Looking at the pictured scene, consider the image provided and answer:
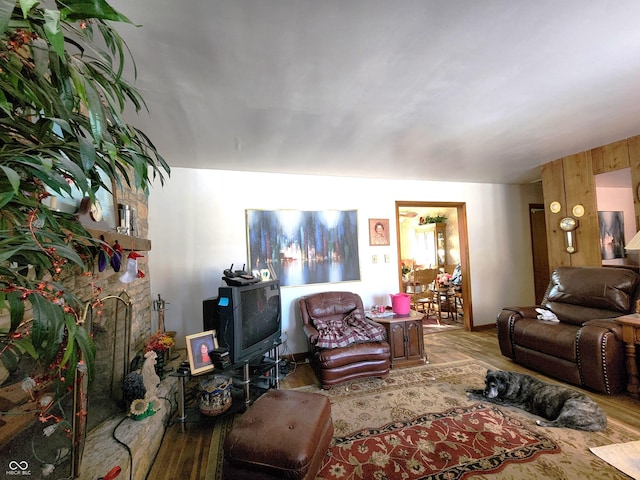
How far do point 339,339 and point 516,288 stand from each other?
3.91m

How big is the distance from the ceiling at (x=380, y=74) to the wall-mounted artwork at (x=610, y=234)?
0.96m

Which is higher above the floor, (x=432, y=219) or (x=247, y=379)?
(x=432, y=219)

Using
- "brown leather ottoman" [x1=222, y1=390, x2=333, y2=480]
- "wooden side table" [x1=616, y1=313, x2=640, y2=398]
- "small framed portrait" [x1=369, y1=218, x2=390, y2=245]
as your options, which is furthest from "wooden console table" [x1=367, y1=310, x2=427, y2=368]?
"wooden side table" [x1=616, y1=313, x2=640, y2=398]

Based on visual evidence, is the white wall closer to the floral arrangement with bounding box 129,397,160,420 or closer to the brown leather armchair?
the brown leather armchair

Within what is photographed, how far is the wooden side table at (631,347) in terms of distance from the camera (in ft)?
7.32

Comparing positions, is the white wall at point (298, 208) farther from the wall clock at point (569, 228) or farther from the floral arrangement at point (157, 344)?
the wall clock at point (569, 228)

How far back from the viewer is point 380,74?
5.38ft

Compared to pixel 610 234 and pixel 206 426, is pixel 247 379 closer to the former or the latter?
pixel 206 426

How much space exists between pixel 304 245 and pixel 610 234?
3944 millimetres

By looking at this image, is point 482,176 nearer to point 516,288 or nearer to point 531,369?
point 516,288

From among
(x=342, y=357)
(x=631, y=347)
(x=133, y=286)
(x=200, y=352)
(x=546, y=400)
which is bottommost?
(x=546, y=400)

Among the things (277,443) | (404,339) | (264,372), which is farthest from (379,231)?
(277,443)

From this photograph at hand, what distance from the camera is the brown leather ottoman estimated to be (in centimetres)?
135

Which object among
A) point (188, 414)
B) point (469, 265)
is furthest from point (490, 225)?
point (188, 414)
